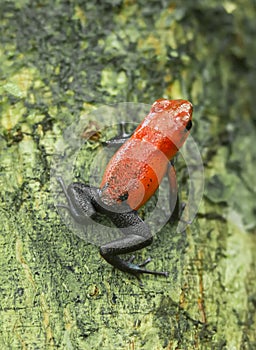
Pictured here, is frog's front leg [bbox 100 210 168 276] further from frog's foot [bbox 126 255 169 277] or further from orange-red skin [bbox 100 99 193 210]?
orange-red skin [bbox 100 99 193 210]

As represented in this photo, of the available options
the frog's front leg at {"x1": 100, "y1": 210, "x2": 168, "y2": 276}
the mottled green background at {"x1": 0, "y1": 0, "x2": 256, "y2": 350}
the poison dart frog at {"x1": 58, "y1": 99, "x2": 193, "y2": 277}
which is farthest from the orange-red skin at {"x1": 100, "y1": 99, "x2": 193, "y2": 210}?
the mottled green background at {"x1": 0, "y1": 0, "x2": 256, "y2": 350}

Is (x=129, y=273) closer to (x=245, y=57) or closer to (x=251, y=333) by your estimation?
(x=251, y=333)

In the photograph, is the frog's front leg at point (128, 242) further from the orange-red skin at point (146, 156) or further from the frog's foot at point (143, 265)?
the orange-red skin at point (146, 156)

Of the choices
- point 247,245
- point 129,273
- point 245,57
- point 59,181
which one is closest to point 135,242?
point 129,273

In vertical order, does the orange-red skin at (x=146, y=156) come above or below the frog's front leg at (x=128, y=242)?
above

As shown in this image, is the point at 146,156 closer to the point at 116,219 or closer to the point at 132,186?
the point at 132,186

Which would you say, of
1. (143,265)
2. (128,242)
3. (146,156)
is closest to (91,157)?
(146,156)

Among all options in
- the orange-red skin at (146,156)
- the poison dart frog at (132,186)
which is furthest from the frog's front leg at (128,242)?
the orange-red skin at (146,156)
